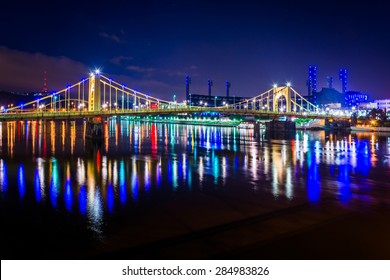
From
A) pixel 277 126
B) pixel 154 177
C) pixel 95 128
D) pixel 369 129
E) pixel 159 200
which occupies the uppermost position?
pixel 277 126

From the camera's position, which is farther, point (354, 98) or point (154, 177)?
point (354, 98)

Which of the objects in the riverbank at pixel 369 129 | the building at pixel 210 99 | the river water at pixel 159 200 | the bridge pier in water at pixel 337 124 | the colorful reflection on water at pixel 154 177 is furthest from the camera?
the building at pixel 210 99

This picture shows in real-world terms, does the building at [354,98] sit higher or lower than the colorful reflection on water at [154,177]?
higher

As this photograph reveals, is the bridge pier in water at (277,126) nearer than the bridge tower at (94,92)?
No

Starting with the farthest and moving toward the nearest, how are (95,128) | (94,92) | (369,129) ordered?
(369,129)
(94,92)
(95,128)

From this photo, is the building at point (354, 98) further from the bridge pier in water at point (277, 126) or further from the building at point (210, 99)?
the bridge pier in water at point (277, 126)

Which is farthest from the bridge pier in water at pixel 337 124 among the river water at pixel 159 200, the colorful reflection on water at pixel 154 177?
the river water at pixel 159 200

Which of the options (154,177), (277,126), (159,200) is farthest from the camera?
(277,126)

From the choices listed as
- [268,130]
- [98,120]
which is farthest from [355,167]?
[268,130]

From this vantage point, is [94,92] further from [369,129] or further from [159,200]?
[369,129]

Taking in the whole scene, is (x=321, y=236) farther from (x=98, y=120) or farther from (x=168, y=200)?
(x=98, y=120)

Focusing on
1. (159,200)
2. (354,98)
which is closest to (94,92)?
(159,200)

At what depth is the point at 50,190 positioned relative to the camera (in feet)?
49.0

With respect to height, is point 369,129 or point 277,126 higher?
point 277,126
